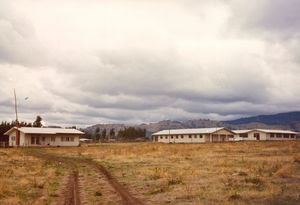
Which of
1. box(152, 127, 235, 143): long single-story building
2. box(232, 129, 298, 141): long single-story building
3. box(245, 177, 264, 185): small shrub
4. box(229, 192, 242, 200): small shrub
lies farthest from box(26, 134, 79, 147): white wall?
box(229, 192, 242, 200): small shrub

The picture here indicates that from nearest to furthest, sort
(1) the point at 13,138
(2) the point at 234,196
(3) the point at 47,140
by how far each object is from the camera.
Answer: (2) the point at 234,196, (3) the point at 47,140, (1) the point at 13,138

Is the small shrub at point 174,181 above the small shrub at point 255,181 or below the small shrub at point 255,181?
below

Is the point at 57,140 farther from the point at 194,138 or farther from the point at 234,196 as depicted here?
the point at 234,196

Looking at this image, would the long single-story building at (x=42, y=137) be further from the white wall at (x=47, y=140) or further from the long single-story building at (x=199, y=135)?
the long single-story building at (x=199, y=135)

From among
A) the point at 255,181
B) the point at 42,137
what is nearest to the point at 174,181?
the point at 255,181

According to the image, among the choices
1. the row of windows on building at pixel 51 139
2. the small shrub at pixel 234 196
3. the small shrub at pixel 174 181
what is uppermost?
the row of windows on building at pixel 51 139

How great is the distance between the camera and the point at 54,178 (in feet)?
63.5

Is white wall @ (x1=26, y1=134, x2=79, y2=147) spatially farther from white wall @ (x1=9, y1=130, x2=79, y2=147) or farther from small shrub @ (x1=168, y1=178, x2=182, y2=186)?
small shrub @ (x1=168, y1=178, x2=182, y2=186)

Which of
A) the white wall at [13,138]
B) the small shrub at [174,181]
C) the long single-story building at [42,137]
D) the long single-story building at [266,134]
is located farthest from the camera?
the long single-story building at [266,134]

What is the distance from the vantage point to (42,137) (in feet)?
224

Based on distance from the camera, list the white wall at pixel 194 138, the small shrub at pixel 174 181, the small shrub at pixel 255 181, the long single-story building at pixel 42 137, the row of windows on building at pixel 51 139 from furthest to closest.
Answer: the white wall at pixel 194 138 → the row of windows on building at pixel 51 139 → the long single-story building at pixel 42 137 → the small shrub at pixel 174 181 → the small shrub at pixel 255 181

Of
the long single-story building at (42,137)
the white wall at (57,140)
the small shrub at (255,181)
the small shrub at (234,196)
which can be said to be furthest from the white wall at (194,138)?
the small shrub at (234,196)

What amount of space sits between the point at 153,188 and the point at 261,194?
18.3 feet

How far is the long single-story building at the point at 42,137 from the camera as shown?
65963mm
